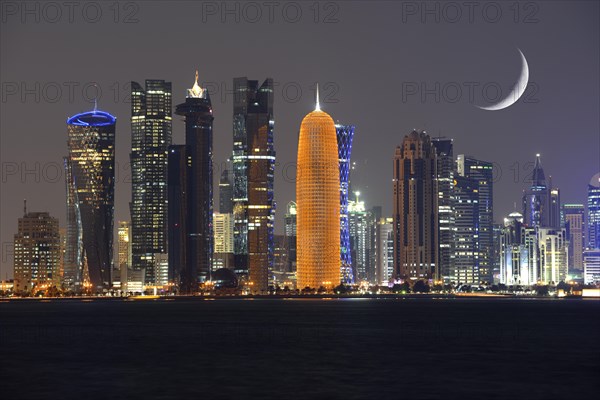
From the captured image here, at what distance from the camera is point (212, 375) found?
12456 centimetres

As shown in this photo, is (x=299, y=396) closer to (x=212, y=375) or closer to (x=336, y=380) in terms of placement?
(x=336, y=380)

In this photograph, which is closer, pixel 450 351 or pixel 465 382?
pixel 465 382

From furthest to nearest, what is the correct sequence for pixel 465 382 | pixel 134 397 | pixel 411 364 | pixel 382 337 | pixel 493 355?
pixel 382 337
pixel 493 355
pixel 411 364
pixel 465 382
pixel 134 397

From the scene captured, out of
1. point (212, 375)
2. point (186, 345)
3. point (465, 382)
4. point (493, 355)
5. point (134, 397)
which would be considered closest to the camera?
Answer: point (134, 397)

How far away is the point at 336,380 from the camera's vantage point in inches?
4675

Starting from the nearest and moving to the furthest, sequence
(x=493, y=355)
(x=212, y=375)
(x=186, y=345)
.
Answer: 1. (x=212, y=375)
2. (x=493, y=355)
3. (x=186, y=345)

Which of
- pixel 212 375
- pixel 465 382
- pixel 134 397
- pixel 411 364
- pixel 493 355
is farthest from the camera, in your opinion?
pixel 493 355

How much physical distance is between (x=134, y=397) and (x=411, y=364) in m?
43.3

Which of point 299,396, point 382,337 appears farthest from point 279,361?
point 382,337

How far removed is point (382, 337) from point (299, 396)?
Answer: 88573 mm

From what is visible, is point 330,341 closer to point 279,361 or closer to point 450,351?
point 450,351

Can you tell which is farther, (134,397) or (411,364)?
(411,364)

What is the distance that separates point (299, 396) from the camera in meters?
105

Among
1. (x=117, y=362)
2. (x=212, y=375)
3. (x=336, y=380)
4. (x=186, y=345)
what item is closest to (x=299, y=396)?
(x=336, y=380)
